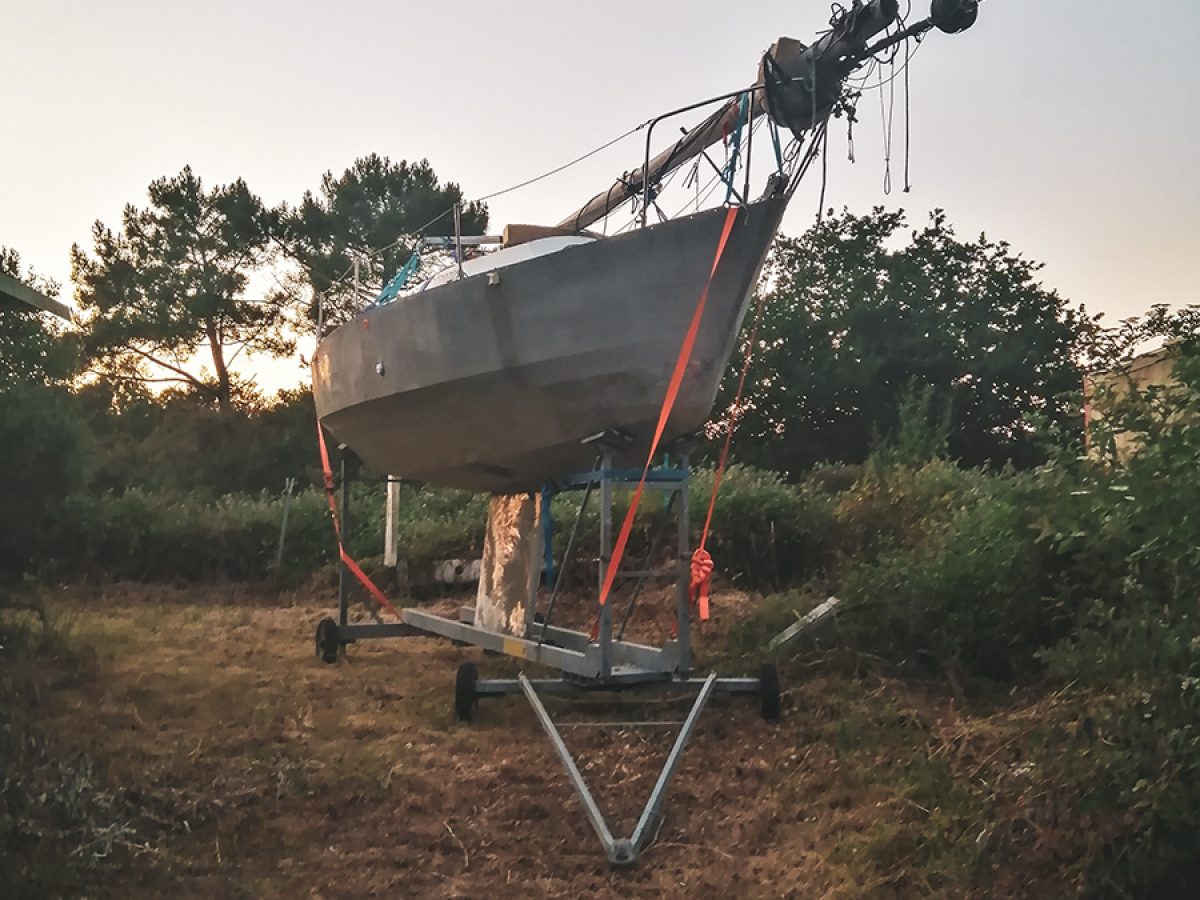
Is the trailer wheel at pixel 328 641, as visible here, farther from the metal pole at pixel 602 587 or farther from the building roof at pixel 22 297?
the metal pole at pixel 602 587

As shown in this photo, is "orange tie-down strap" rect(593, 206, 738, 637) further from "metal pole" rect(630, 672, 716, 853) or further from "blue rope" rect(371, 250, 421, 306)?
"blue rope" rect(371, 250, 421, 306)

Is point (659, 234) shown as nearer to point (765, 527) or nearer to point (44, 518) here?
point (765, 527)

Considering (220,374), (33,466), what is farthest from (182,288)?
(33,466)

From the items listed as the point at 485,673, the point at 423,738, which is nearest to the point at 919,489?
the point at 485,673

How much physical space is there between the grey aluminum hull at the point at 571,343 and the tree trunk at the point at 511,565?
310mm

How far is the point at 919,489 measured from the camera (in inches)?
298

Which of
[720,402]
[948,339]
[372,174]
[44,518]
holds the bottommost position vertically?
[44,518]

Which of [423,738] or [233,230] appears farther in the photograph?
[233,230]

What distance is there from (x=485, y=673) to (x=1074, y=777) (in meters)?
3.84

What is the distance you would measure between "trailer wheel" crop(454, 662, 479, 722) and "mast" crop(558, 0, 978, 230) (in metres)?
2.40

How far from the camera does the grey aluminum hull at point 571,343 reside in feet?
15.1

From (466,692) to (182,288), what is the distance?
61.8 ft

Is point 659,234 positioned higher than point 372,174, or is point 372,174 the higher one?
point 372,174

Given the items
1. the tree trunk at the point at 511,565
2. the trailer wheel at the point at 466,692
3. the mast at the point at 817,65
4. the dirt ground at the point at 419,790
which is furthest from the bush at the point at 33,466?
the mast at the point at 817,65
